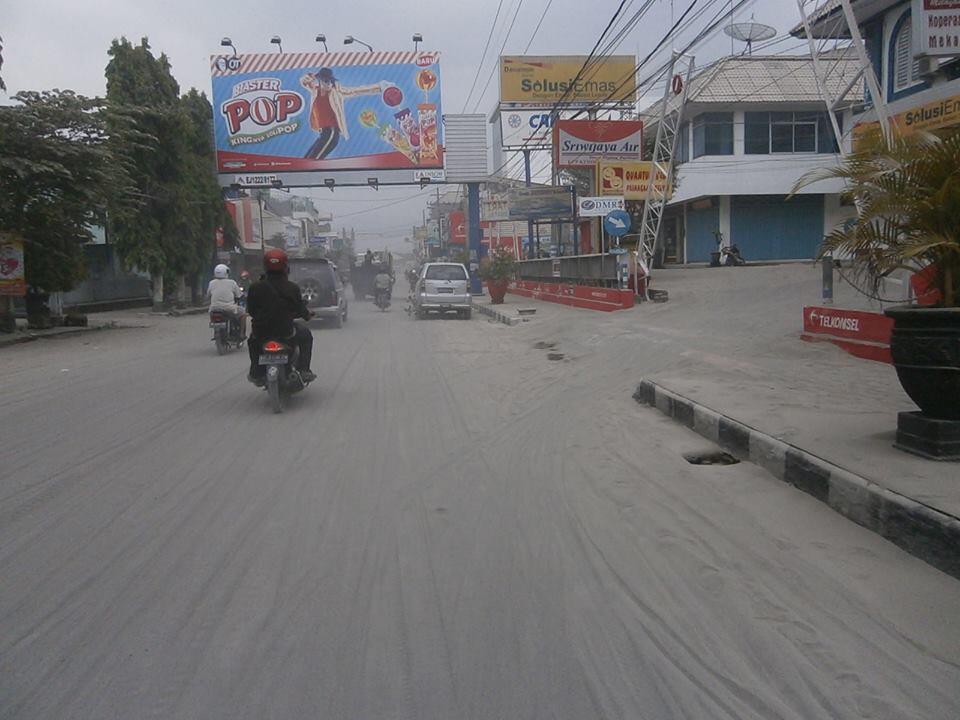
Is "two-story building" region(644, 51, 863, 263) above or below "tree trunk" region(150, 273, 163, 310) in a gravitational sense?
above

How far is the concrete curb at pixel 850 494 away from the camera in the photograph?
4.36 meters

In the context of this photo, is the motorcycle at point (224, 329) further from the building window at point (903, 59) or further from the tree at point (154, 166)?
the tree at point (154, 166)

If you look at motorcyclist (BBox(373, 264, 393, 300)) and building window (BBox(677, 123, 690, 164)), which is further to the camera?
building window (BBox(677, 123, 690, 164))

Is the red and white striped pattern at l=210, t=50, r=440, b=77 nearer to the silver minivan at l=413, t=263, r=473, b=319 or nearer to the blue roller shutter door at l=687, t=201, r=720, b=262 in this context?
the silver minivan at l=413, t=263, r=473, b=319

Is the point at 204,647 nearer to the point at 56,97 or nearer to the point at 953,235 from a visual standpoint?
the point at 953,235

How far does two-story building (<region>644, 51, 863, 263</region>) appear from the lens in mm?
36688

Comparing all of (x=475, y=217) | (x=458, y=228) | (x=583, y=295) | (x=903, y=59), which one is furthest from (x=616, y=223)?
(x=458, y=228)

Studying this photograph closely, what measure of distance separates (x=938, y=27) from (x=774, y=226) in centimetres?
2742

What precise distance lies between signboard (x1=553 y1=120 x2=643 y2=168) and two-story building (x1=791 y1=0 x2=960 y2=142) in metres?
12.6

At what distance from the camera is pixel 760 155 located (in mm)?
37469

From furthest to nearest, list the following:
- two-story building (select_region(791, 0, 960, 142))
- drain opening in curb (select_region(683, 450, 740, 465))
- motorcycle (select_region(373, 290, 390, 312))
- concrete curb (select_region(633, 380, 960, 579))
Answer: motorcycle (select_region(373, 290, 390, 312)) → two-story building (select_region(791, 0, 960, 142)) → drain opening in curb (select_region(683, 450, 740, 465)) → concrete curb (select_region(633, 380, 960, 579))

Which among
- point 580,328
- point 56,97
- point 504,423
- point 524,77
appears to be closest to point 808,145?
point 524,77

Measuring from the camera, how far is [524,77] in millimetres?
48094

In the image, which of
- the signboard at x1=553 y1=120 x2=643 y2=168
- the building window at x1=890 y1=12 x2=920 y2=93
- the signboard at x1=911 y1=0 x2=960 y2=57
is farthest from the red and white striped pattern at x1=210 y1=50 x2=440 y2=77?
the signboard at x1=911 y1=0 x2=960 y2=57
